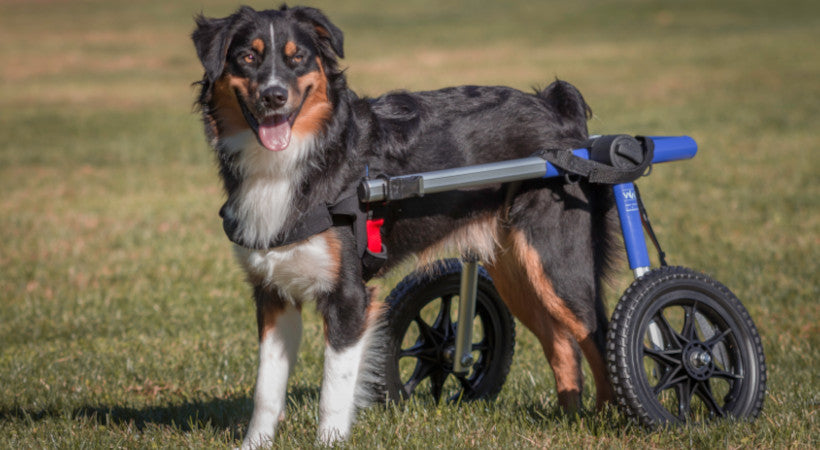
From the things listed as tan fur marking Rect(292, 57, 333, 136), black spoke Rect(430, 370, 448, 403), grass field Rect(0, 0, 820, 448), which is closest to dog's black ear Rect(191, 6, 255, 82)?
tan fur marking Rect(292, 57, 333, 136)

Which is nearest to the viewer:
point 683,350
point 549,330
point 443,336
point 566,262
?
point 683,350

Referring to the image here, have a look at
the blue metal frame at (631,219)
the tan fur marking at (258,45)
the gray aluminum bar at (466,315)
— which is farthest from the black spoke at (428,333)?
the tan fur marking at (258,45)

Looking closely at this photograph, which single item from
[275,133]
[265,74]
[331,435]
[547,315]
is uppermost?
[265,74]

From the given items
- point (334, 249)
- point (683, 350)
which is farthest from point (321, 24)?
point (683, 350)

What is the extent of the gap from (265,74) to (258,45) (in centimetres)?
15

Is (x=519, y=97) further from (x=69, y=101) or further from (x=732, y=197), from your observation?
(x=69, y=101)

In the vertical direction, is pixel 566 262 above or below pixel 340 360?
above

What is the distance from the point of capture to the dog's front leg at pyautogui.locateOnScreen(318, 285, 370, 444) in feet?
13.0

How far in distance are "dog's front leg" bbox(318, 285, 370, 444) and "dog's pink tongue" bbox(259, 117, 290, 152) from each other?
72cm

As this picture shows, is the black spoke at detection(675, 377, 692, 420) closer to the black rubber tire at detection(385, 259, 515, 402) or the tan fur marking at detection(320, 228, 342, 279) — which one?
the black rubber tire at detection(385, 259, 515, 402)

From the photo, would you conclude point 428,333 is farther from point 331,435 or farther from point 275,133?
point 275,133

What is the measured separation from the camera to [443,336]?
16.6 feet

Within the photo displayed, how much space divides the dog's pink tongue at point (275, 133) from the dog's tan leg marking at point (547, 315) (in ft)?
4.18

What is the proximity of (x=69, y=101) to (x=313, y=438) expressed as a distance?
69.4 feet
